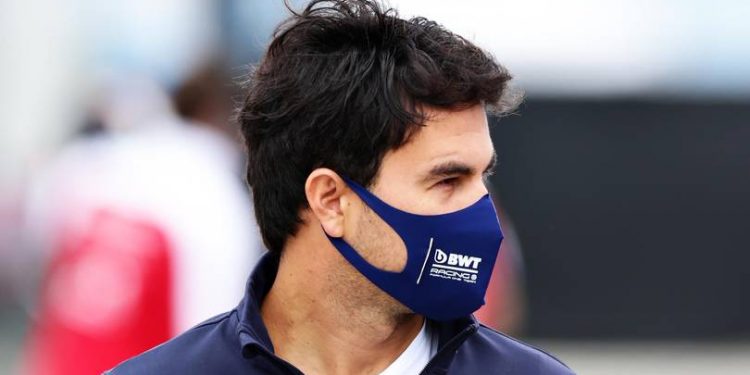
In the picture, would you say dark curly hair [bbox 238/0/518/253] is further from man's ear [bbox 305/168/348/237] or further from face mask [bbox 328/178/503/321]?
face mask [bbox 328/178/503/321]

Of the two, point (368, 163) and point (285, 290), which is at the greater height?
point (368, 163)

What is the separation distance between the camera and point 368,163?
3447 millimetres

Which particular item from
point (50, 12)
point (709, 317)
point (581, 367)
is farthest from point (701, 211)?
point (50, 12)

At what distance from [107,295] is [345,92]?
180 cm

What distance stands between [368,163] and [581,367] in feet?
21.1

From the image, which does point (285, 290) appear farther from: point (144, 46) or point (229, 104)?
point (144, 46)

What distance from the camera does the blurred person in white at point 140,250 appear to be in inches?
197

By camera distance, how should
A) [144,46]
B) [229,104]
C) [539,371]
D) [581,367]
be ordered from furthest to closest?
[144,46]
[581,367]
[229,104]
[539,371]

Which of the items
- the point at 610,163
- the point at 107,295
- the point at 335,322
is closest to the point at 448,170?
the point at 335,322

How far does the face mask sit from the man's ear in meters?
0.04

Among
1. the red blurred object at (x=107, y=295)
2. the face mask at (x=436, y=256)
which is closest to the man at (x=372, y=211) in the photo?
the face mask at (x=436, y=256)

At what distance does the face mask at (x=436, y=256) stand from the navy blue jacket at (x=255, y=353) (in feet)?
0.26

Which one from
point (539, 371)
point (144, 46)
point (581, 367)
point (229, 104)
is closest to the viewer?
point (539, 371)

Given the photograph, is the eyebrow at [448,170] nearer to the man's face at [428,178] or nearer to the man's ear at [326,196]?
the man's face at [428,178]
